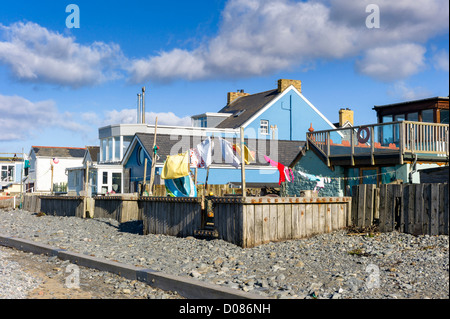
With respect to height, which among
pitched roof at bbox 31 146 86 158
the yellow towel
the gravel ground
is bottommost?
the gravel ground

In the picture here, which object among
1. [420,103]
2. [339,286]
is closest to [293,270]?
[339,286]

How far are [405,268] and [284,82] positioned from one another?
3468 centimetres

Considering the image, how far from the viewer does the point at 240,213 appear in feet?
39.8

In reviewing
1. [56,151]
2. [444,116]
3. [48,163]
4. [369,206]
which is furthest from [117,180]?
[56,151]

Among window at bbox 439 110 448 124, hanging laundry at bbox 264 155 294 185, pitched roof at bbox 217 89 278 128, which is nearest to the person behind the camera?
hanging laundry at bbox 264 155 294 185

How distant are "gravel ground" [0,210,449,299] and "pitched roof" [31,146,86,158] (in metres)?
47.8

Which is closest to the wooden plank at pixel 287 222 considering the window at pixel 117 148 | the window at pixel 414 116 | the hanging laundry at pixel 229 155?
the hanging laundry at pixel 229 155

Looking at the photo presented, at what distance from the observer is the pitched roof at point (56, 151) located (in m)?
60.1

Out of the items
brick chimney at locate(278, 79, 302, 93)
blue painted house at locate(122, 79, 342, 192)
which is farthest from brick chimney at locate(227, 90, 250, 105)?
brick chimney at locate(278, 79, 302, 93)

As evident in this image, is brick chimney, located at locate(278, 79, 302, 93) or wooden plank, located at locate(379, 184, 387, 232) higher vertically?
brick chimney, located at locate(278, 79, 302, 93)

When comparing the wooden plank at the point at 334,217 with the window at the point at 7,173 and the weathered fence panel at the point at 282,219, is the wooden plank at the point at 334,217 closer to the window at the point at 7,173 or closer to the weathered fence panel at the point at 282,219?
the weathered fence panel at the point at 282,219

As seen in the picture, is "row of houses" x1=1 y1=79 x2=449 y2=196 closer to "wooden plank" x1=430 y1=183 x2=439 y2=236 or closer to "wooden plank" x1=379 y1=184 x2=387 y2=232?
"wooden plank" x1=379 y1=184 x2=387 y2=232

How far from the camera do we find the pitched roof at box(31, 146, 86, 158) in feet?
197

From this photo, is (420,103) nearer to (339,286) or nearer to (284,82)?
(339,286)
